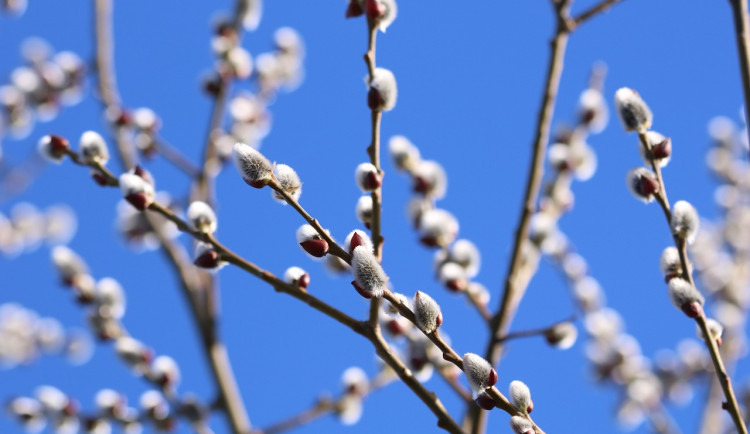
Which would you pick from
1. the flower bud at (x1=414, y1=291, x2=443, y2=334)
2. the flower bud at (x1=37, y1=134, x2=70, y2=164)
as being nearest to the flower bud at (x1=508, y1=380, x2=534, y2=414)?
the flower bud at (x1=414, y1=291, x2=443, y2=334)

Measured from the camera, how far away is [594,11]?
1806 millimetres

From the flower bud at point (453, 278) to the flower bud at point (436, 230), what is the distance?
80mm

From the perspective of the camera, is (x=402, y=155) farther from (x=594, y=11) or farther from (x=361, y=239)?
(x=361, y=239)

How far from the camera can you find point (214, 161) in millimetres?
3033

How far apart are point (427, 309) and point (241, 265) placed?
360mm

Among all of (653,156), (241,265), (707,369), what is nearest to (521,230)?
(653,156)

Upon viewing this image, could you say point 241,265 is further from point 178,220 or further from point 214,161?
point 214,161

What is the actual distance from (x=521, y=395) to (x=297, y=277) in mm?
423

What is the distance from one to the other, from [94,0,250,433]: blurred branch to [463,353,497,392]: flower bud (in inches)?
60.8

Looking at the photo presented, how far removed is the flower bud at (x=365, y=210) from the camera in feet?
4.73

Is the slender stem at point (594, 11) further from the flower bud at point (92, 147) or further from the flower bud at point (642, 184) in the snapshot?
the flower bud at point (92, 147)

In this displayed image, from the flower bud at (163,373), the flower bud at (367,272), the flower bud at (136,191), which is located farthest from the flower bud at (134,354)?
the flower bud at (367,272)

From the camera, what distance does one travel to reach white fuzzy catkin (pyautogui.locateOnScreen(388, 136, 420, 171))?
2303 mm

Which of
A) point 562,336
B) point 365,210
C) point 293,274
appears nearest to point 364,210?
point 365,210
